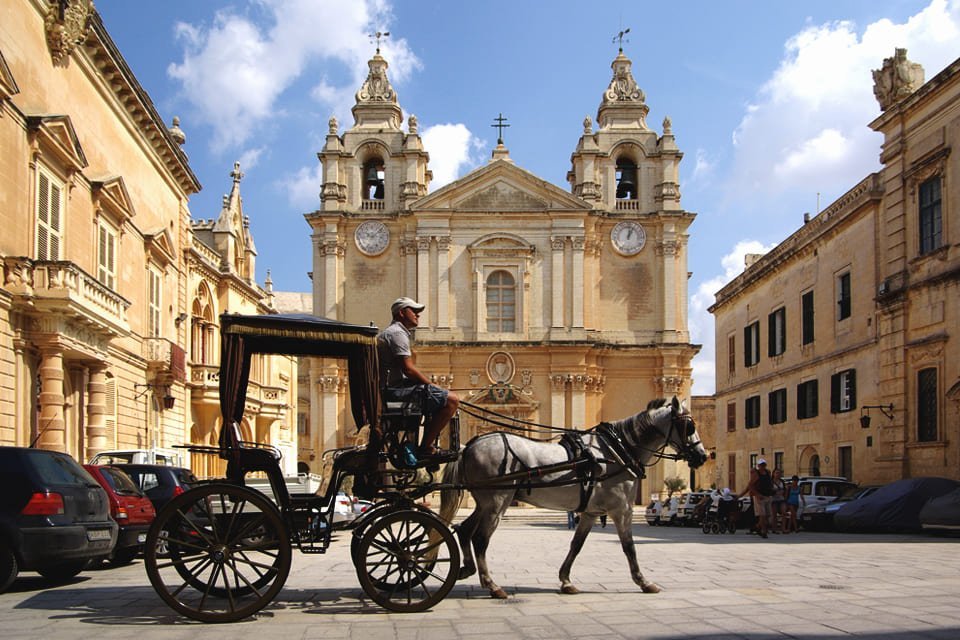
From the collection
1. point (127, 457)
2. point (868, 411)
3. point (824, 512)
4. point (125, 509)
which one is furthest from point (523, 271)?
point (125, 509)

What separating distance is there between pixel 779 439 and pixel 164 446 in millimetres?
20057

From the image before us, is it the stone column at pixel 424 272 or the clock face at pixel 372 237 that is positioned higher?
the clock face at pixel 372 237

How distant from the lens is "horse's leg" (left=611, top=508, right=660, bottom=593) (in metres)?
9.67

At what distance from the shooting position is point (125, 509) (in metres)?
12.8

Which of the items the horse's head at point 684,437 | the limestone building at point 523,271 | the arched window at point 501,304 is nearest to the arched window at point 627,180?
the limestone building at point 523,271

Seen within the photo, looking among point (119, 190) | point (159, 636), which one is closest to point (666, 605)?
point (159, 636)

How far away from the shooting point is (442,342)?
43750mm

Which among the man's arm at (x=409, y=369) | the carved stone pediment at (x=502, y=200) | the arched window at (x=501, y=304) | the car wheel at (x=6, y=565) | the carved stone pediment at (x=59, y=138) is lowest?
the car wheel at (x=6, y=565)

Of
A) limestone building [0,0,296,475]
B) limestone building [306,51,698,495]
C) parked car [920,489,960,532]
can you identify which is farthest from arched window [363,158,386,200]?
parked car [920,489,960,532]

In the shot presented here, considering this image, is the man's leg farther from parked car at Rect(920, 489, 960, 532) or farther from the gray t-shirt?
parked car at Rect(920, 489, 960, 532)

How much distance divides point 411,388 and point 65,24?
42.7 ft

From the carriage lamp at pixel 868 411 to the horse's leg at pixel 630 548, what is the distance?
1573 centimetres

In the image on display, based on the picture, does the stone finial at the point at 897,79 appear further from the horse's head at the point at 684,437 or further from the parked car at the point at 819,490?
the horse's head at the point at 684,437

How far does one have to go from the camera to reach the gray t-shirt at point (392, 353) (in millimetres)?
9086
